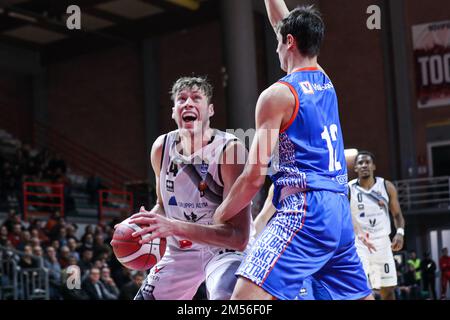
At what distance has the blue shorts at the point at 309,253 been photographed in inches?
149

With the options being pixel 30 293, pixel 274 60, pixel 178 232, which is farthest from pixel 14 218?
pixel 178 232

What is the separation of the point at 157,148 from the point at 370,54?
17.8 meters

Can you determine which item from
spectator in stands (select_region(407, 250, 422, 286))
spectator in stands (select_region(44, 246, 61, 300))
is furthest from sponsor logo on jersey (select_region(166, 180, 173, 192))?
spectator in stands (select_region(407, 250, 422, 286))

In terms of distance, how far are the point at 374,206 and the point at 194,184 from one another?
16.3 ft


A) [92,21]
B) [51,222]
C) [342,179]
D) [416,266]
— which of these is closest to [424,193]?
[416,266]

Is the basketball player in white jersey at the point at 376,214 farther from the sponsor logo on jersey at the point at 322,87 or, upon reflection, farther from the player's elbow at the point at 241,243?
the sponsor logo on jersey at the point at 322,87

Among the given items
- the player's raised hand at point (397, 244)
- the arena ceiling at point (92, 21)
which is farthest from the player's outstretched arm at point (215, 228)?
the arena ceiling at point (92, 21)

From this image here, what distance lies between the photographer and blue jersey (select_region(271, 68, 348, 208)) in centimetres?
400

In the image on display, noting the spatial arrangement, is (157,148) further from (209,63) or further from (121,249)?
(209,63)

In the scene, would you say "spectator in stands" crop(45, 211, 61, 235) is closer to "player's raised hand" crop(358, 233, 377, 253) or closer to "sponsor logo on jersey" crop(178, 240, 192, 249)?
"player's raised hand" crop(358, 233, 377, 253)

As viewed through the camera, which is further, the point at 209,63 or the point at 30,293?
the point at 209,63

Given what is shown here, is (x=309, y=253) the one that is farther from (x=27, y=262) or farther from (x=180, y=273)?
(x=27, y=262)

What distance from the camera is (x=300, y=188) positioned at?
13.1 ft

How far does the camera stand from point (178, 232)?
158 inches
